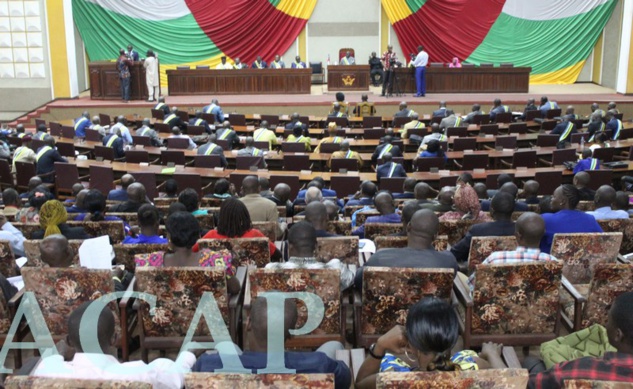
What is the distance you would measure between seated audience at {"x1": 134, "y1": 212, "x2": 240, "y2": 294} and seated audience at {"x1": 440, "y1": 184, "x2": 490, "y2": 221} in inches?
83.9

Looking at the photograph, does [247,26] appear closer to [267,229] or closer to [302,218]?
[302,218]

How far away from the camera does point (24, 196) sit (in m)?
7.73

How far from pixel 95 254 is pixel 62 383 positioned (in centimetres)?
187

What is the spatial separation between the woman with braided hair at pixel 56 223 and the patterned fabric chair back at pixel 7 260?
35 centimetres

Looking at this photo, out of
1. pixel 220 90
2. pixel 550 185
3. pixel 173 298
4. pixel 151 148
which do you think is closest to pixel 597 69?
pixel 220 90

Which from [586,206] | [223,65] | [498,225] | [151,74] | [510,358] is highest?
[223,65]

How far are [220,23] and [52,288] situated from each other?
15.2 m

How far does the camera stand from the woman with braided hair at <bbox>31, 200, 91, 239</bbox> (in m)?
4.70

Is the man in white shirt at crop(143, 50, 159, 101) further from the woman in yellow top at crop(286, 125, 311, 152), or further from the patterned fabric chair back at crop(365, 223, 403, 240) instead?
the patterned fabric chair back at crop(365, 223, 403, 240)

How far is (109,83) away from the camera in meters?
15.7

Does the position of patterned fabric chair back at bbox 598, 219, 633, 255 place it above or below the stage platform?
below

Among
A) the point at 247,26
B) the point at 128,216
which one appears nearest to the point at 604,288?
the point at 128,216

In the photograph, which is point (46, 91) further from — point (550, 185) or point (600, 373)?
point (600, 373)

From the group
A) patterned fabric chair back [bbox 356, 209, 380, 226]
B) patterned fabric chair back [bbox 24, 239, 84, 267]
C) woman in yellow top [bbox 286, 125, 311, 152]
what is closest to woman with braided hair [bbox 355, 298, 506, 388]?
patterned fabric chair back [bbox 24, 239, 84, 267]
